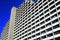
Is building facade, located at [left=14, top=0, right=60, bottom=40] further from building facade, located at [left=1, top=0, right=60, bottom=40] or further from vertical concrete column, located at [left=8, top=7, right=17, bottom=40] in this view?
vertical concrete column, located at [left=8, top=7, right=17, bottom=40]

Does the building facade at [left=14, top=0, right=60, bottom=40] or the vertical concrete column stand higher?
the vertical concrete column

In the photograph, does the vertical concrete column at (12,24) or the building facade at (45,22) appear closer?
the building facade at (45,22)

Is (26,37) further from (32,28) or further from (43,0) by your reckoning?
(43,0)

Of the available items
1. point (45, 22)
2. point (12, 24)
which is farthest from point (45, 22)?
point (12, 24)

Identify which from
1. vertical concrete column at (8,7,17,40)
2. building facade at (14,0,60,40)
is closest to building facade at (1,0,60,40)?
building facade at (14,0,60,40)

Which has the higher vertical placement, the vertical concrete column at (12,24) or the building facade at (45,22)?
the vertical concrete column at (12,24)

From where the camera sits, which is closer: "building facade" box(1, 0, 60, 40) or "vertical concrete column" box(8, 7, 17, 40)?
"building facade" box(1, 0, 60, 40)

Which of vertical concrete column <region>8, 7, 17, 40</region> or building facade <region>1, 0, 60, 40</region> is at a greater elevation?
vertical concrete column <region>8, 7, 17, 40</region>

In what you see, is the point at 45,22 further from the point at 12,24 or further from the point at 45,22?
the point at 12,24

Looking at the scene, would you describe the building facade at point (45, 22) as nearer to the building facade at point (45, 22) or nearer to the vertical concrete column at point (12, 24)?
the building facade at point (45, 22)

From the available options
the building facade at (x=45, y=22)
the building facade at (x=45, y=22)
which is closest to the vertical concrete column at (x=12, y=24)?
the building facade at (x=45, y=22)

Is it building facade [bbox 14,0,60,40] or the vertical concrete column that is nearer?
building facade [bbox 14,0,60,40]

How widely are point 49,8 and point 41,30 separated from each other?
1079cm

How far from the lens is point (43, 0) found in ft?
195
